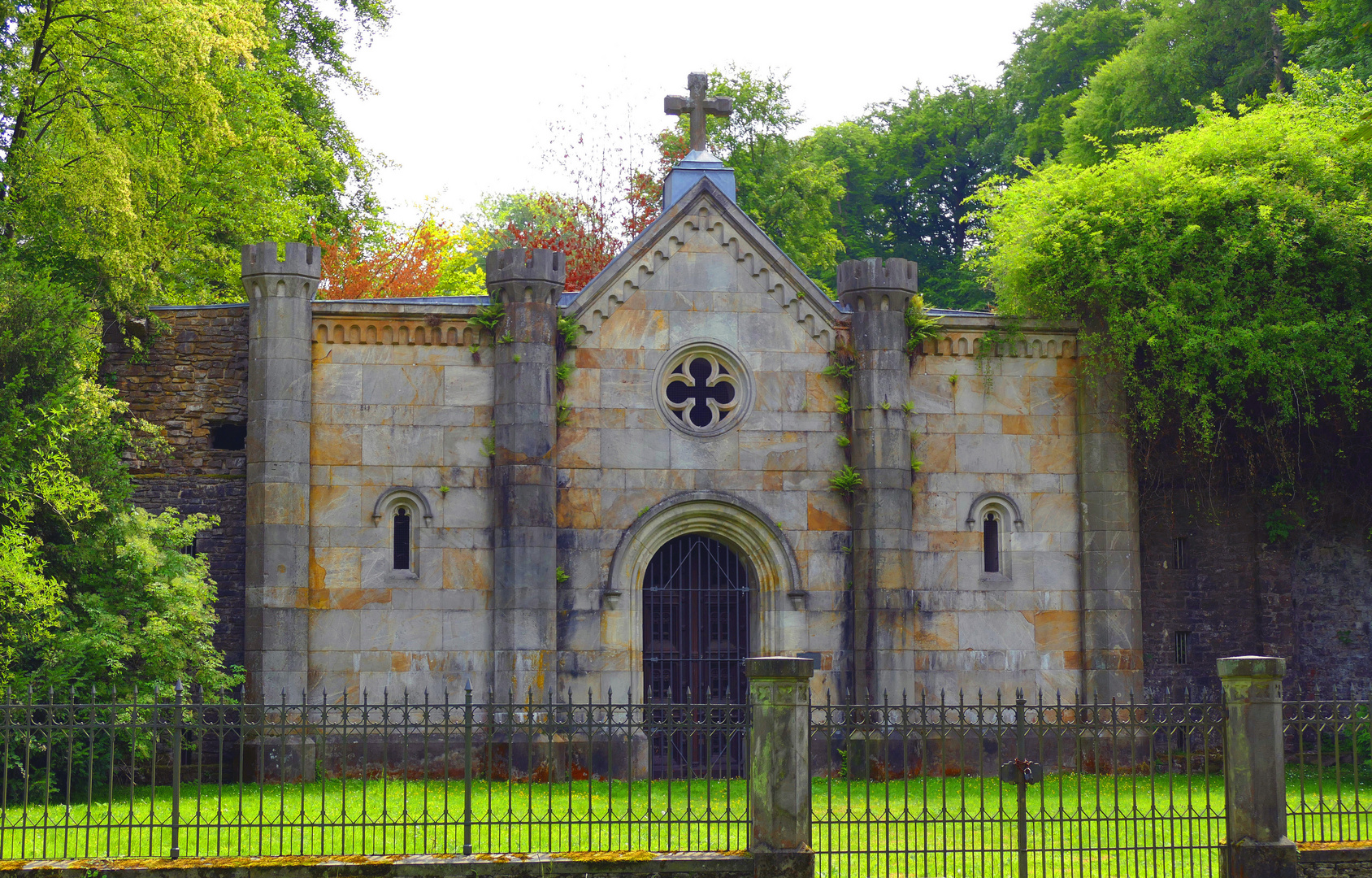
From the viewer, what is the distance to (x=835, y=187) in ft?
124

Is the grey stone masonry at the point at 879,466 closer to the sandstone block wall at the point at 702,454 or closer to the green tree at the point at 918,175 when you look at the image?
the sandstone block wall at the point at 702,454

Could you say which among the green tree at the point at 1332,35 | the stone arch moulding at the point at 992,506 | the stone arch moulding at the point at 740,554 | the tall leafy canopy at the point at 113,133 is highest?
the green tree at the point at 1332,35

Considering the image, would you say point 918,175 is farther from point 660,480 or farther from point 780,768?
point 780,768

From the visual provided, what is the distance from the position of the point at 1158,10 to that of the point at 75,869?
3173 cm

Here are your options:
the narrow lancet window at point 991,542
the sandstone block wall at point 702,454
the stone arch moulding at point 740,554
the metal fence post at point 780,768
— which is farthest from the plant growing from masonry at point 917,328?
the metal fence post at point 780,768

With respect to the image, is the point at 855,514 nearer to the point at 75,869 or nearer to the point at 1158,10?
the point at 75,869

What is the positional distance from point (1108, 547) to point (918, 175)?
25114 mm

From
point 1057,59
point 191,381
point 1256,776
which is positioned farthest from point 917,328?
point 1057,59

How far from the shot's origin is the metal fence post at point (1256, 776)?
12398 millimetres

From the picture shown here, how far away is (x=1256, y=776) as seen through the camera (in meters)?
12.5

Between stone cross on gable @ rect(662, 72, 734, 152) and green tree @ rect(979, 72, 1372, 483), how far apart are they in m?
4.58

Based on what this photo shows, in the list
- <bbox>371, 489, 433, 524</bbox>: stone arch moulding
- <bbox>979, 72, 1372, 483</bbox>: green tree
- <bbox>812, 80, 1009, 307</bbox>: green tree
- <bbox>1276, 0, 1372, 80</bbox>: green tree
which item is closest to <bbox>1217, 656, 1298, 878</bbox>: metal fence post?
<bbox>979, 72, 1372, 483</bbox>: green tree

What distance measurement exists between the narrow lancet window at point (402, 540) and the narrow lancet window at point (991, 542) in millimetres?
7506

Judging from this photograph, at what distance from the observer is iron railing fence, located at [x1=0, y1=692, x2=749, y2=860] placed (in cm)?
1173
